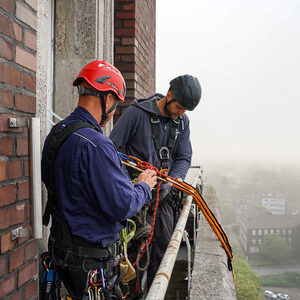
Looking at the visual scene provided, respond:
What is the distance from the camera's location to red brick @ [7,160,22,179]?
1440 millimetres

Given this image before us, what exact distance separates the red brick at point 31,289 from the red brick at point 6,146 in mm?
712

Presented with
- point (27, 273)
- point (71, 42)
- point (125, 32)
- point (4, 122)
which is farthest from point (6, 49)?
point (125, 32)

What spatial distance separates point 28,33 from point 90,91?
1.33 feet

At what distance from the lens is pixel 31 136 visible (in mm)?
1551

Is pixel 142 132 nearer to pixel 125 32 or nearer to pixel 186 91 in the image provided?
pixel 186 91

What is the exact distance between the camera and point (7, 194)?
143cm

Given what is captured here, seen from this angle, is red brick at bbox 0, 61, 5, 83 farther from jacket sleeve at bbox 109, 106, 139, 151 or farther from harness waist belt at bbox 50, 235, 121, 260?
jacket sleeve at bbox 109, 106, 139, 151

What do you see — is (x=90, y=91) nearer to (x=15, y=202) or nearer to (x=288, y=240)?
(x=15, y=202)

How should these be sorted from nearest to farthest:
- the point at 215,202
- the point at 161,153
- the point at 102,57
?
the point at 161,153, the point at 102,57, the point at 215,202

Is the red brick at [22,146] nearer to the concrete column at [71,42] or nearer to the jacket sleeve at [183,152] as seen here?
the jacket sleeve at [183,152]

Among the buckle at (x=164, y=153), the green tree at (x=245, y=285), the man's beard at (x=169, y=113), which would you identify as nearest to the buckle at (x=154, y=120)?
the man's beard at (x=169, y=113)

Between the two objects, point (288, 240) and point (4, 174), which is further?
point (288, 240)

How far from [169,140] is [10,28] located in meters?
1.82

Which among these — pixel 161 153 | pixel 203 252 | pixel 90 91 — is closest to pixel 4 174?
pixel 90 91
